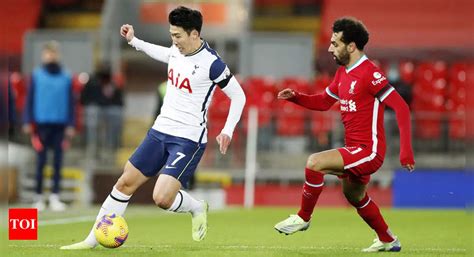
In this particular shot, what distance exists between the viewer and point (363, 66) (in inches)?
331

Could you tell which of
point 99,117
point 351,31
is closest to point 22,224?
point 351,31

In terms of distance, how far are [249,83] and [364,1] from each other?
810cm

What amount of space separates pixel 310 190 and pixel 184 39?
5.06ft

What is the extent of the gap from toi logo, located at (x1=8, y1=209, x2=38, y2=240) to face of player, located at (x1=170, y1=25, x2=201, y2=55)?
183cm

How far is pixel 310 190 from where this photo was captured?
832cm

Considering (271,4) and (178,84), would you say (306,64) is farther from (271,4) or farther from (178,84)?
(178,84)

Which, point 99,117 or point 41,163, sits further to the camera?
point 99,117

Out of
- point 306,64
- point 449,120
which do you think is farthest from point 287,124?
point 306,64

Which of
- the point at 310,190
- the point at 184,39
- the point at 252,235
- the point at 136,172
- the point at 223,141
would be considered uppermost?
the point at 184,39

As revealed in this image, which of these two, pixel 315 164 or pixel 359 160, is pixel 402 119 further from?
pixel 315 164

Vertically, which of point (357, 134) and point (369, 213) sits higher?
point (357, 134)

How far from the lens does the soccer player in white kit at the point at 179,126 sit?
8.24 meters

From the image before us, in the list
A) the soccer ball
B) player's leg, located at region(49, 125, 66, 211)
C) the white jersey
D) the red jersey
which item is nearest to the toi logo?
the soccer ball

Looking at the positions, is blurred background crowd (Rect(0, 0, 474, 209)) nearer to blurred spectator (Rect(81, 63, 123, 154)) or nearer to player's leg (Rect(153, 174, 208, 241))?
blurred spectator (Rect(81, 63, 123, 154))
